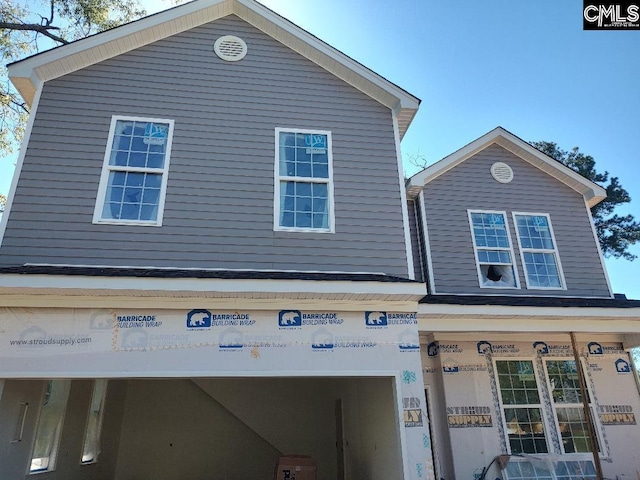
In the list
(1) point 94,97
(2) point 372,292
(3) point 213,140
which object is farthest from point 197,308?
(1) point 94,97

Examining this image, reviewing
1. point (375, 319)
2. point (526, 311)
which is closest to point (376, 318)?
point (375, 319)

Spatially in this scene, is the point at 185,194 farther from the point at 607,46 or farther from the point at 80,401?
the point at 607,46

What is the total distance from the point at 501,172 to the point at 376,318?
18.7 feet

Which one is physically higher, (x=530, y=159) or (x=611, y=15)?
(x=611, y=15)

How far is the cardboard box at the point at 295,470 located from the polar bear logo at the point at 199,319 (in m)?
3.46

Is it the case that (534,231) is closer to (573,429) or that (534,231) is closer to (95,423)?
(573,429)

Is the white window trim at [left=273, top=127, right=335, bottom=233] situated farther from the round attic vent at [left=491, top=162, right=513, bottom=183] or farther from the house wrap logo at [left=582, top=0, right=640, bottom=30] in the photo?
the house wrap logo at [left=582, top=0, right=640, bottom=30]

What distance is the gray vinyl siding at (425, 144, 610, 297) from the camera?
8898 mm

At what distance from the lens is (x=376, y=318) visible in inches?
239

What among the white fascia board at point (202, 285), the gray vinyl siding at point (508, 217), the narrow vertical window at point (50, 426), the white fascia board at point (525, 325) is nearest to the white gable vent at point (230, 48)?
the white fascia board at point (202, 285)

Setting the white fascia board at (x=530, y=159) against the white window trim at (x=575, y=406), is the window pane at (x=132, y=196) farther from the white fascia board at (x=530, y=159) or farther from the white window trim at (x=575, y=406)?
the white window trim at (x=575, y=406)

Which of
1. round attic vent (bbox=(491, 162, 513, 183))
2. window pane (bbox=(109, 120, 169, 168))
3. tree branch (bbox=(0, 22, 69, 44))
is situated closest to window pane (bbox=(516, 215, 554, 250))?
round attic vent (bbox=(491, 162, 513, 183))

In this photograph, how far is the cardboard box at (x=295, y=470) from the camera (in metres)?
7.46

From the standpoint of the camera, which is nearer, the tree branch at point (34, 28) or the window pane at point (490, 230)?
the window pane at point (490, 230)
